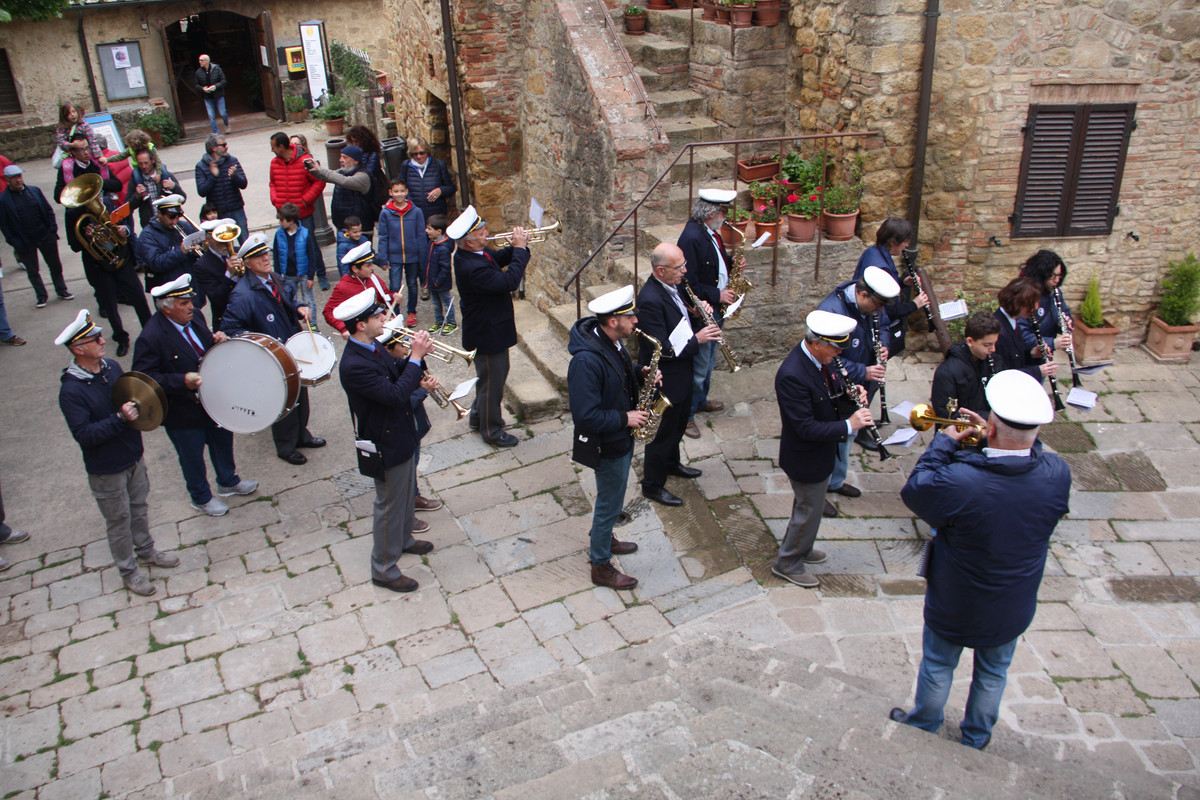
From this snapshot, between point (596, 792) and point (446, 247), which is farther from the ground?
point (446, 247)

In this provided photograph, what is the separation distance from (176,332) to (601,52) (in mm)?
4701

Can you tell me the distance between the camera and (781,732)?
Result: 13.1ft

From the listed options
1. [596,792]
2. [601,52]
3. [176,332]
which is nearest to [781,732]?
[596,792]

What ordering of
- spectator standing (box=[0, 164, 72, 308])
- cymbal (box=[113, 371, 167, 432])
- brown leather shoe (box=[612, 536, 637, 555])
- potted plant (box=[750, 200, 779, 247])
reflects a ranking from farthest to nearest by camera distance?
spectator standing (box=[0, 164, 72, 308])
potted plant (box=[750, 200, 779, 247])
brown leather shoe (box=[612, 536, 637, 555])
cymbal (box=[113, 371, 167, 432])

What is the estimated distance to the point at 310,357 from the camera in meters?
7.00

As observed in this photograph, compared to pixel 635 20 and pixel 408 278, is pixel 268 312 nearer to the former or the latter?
pixel 408 278

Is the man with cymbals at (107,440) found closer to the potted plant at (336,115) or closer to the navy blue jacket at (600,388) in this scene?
the navy blue jacket at (600,388)

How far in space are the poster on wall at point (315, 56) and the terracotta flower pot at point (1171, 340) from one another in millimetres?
15617

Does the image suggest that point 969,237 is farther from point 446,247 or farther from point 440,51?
point 440,51

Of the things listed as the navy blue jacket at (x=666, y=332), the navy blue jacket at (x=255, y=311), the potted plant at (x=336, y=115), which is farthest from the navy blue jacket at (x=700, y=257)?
the potted plant at (x=336, y=115)

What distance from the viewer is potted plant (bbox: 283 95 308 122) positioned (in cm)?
1977

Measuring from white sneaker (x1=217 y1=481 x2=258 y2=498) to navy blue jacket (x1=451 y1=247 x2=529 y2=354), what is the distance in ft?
6.22

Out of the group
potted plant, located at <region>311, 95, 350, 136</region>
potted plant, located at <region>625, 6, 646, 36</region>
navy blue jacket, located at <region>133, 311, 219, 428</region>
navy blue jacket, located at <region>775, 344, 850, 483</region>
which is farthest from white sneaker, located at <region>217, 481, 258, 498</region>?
potted plant, located at <region>311, 95, 350, 136</region>

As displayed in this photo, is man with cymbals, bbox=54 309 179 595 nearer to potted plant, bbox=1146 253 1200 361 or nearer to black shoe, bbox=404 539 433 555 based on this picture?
black shoe, bbox=404 539 433 555
